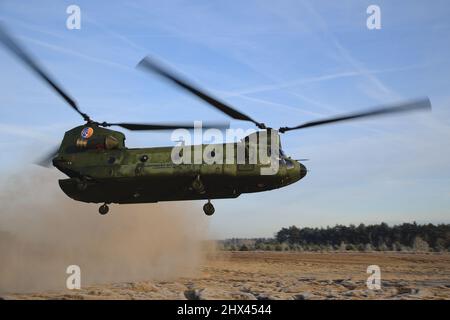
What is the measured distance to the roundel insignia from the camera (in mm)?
18625

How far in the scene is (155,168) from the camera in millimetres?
17312

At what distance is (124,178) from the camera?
17625 mm

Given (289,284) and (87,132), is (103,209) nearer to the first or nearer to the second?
(87,132)

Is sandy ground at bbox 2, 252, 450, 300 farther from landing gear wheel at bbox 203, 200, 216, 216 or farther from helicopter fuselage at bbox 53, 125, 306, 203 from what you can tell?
helicopter fuselage at bbox 53, 125, 306, 203

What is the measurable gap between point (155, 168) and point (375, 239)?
43.0 m

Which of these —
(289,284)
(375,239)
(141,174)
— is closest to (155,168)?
(141,174)

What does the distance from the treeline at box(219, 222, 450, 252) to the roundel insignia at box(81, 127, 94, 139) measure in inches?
1261

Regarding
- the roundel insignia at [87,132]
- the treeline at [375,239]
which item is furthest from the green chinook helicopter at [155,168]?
the treeline at [375,239]

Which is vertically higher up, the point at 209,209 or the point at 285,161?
the point at 285,161

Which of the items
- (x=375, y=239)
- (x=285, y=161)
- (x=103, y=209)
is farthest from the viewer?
(x=375, y=239)

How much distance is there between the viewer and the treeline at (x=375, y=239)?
46.9 m

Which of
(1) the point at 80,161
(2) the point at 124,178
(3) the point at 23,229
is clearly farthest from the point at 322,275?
(3) the point at 23,229
